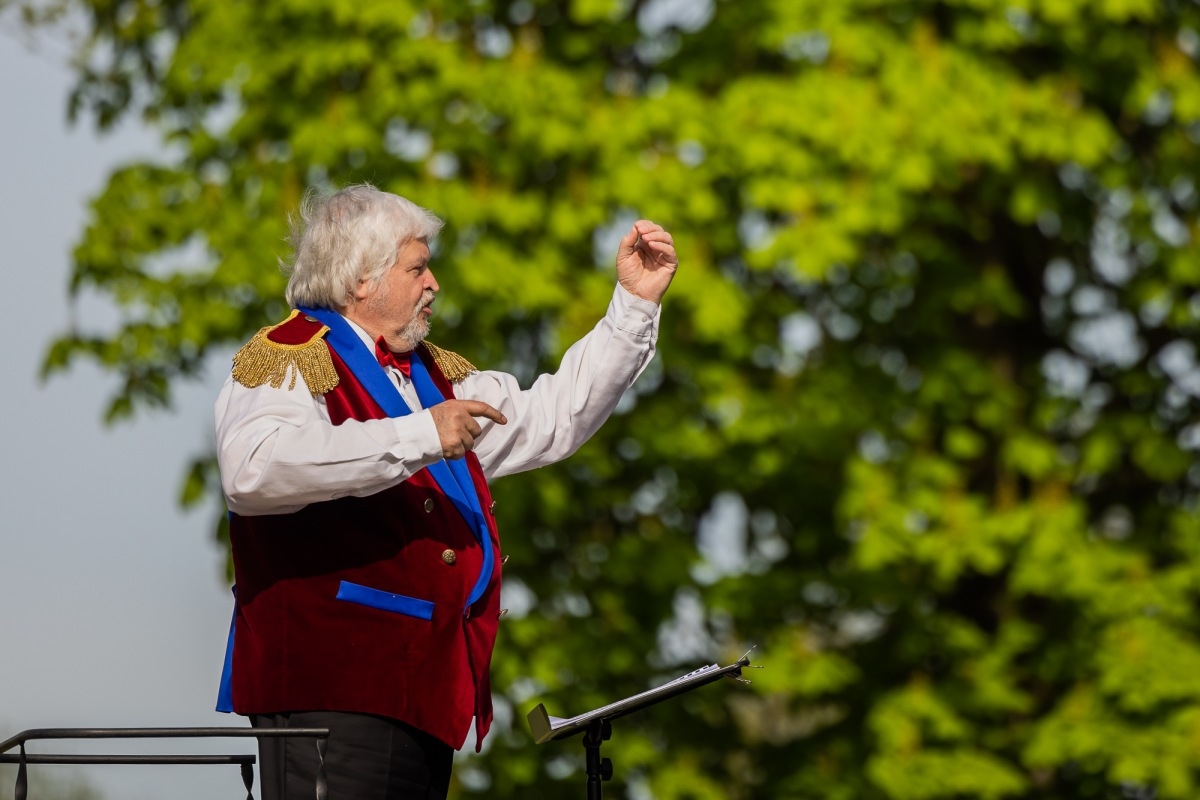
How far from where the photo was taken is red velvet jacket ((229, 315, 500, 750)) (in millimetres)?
3203

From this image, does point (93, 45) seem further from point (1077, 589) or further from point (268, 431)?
point (268, 431)

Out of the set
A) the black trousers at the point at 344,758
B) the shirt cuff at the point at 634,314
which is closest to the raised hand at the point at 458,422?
the black trousers at the point at 344,758

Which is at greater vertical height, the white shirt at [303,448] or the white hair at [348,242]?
the white hair at [348,242]

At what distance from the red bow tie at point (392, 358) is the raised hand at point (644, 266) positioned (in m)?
0.47

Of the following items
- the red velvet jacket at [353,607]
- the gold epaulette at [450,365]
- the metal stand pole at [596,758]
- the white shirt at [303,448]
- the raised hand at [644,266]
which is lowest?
the metal stand pole at [596,758]

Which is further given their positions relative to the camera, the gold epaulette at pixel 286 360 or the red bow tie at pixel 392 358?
the red bow tie at pixel 392 358

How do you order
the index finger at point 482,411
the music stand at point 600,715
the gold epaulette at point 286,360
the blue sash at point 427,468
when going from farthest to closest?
the blue sash at point 427,468, the gold epaulette at point 286,360, the index finger at point 482,411, the music stand at point 600,715

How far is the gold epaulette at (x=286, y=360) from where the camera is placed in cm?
324

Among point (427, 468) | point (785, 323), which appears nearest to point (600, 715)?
A: point (427, 468)

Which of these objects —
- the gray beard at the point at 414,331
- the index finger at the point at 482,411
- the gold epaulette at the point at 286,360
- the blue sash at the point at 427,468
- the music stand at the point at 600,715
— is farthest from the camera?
the gray beard at the point at 414,331

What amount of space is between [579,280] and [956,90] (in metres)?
1.96

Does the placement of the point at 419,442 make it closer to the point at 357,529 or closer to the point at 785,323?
the point at 357,529

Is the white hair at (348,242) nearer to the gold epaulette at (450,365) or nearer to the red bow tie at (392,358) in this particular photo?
the red bow tie at (392,358)

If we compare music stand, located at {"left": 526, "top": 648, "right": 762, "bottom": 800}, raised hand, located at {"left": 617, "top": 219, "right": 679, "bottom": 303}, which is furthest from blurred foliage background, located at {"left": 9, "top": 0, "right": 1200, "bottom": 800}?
music stand, located at {"left": 526, "top": 648, "right": 762, "bottom": 800}
